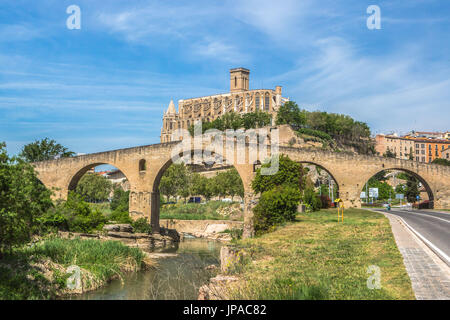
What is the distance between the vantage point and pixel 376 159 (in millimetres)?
31750

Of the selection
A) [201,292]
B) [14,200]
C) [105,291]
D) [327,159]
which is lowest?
[105,291]

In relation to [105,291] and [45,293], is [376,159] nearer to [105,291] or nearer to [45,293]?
[105,291]

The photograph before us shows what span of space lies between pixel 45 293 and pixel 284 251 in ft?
22.0

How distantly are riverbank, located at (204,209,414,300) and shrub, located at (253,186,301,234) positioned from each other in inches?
189

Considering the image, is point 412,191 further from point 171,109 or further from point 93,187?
point 171,109

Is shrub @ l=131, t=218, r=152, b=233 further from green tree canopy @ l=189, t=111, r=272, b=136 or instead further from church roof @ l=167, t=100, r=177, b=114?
church roof @ l=167, t=100, r=177, b=114

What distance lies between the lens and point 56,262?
15.2 metres

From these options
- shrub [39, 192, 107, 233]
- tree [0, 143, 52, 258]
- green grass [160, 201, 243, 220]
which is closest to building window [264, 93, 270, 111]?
green grass [160, 201, 243, 220]

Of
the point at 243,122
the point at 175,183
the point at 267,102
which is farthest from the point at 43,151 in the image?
the point at 267,102

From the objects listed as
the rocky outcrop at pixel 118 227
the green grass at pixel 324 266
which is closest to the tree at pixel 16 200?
the green grass at pixel 324 266

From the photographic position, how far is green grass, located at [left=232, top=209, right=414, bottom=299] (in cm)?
721

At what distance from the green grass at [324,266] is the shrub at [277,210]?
4466mm

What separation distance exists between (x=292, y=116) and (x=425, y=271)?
239 feet
